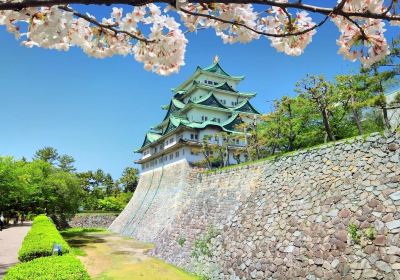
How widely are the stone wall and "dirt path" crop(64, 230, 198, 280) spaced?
37.8 inches

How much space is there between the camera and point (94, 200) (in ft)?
163

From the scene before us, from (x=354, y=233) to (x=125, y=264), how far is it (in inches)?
489

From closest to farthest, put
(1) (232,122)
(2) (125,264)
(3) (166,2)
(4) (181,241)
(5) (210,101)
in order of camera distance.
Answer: (3) (166,2)
(2) (125,264)
(4) (181,241)
(1) (232,122)
(5) (210,101)

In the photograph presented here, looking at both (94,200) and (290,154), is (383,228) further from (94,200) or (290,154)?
(94,200)

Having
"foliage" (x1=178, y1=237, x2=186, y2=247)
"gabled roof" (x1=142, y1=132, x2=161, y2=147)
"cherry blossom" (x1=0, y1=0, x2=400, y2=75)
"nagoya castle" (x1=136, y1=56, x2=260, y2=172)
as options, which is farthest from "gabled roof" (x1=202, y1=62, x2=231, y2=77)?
"cherry blossom" (x1=0, y1=0, x2=400, y2=75)

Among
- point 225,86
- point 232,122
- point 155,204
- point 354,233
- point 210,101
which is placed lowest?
point 354,233

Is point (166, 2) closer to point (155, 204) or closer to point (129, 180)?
point (155, 204)

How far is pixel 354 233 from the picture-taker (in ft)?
30.5

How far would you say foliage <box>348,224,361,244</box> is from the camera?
360 inches

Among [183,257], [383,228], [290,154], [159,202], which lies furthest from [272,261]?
[159,202]

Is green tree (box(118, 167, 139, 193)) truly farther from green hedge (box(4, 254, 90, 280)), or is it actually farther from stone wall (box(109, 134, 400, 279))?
green hedge (box(4, 254, 90, 280))

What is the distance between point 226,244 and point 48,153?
2138 inches

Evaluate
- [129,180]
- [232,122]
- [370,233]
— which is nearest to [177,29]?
[370,233]

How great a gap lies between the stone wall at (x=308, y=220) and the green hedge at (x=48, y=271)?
6.36 metres
